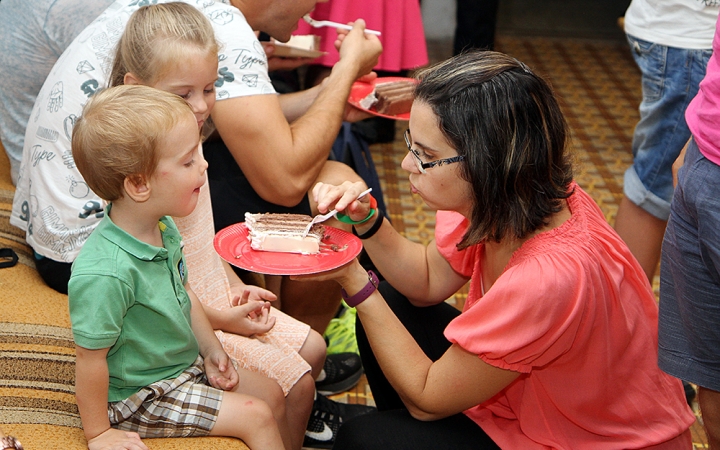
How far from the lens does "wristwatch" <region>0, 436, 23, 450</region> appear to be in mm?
1396

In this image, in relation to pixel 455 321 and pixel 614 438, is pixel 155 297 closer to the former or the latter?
pixel 455 321

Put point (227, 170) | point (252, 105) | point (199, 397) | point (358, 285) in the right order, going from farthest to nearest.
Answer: point (227, 170) → point (252, 105) → point (358, 285) → point (199, 397)

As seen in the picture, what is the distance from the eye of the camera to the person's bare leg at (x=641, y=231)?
2715mm

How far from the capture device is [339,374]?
2.57 meters

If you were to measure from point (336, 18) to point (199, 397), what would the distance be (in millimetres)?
2211

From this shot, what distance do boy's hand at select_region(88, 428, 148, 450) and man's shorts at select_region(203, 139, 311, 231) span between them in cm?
88

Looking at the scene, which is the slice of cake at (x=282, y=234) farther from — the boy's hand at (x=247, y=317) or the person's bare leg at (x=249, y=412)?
the person's bare leg at (x=249, y=412)

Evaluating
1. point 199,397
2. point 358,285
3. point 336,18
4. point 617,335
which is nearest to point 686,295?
point 617,335

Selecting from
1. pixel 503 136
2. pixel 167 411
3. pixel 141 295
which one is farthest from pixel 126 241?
pixel 503 136

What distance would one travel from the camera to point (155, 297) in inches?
60.2

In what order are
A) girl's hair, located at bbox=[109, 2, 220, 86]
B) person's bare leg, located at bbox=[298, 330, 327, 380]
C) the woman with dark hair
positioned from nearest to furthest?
1. the woman with dark hair
2. girl's hair, located at bbox=[109, 2, 220, 86]
3. person's bare leg, located at bbox=[298, 330, 327, 380]

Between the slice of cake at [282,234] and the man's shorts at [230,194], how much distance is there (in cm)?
31

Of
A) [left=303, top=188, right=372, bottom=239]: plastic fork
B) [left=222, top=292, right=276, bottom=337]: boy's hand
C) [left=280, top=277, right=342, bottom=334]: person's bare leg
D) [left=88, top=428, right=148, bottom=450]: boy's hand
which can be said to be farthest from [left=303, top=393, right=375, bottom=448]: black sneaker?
[left=88, top=428, right=148, bottom=450]: boy's hand

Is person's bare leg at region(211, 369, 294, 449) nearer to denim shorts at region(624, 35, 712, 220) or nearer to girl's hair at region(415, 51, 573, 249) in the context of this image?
girl's hair at region(415, 51, 573, 249)
